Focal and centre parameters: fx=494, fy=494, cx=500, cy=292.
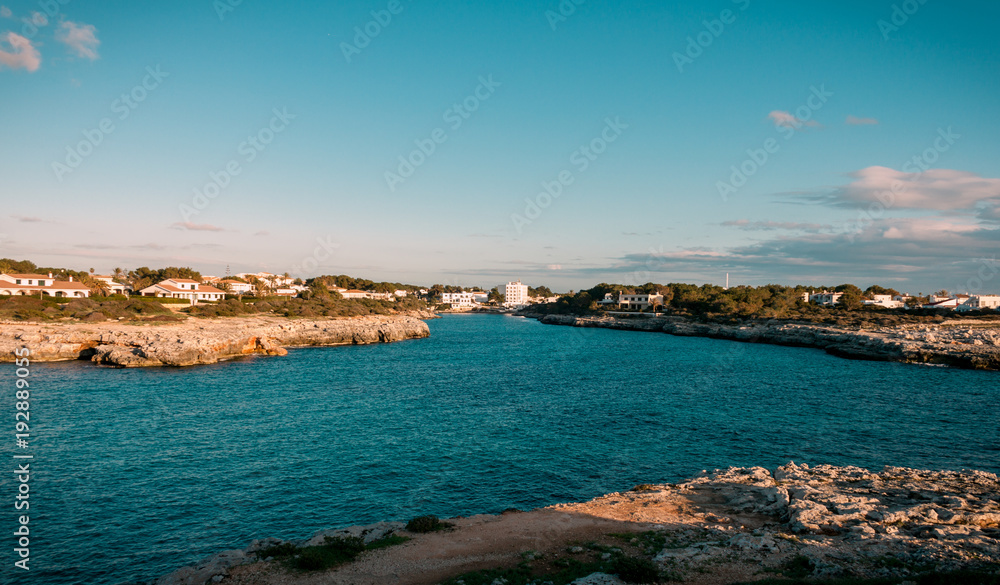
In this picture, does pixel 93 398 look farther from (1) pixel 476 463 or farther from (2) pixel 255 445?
(1) pixel 476 463

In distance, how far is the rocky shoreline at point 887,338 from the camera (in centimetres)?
6531

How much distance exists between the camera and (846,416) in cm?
3672

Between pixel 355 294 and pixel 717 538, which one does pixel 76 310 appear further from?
pixel 355 294

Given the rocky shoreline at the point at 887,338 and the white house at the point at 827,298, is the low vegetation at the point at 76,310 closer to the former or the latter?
the rocky shoreline at the point at 887,338

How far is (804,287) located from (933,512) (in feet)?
677

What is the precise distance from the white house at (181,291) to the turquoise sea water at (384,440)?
6671 cm

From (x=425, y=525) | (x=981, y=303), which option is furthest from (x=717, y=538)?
(x=981, y=303)

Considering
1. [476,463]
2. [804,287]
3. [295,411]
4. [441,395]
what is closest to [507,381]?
[441,395]

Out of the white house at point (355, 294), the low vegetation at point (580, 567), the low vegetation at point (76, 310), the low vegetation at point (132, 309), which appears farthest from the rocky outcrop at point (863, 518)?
the white house at point (355, 294)

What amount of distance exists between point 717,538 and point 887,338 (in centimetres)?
8251

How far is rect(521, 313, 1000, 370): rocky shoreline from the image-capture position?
6531cm

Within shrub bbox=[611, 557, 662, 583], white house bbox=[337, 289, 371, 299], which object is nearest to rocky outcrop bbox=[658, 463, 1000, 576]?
shrub bbox=[611, 557, 662, 583]

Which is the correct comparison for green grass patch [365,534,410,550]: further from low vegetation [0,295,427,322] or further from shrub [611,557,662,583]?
low vegetation [0,295,427,322]

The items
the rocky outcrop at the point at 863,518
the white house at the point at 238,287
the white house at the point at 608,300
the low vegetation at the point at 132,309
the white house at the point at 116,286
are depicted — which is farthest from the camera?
the white house at the point at 608,300
